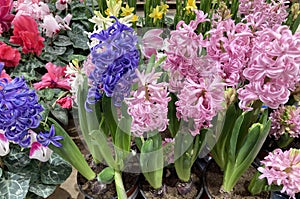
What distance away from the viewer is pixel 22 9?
1.32 metres

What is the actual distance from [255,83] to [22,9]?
3.43 feet

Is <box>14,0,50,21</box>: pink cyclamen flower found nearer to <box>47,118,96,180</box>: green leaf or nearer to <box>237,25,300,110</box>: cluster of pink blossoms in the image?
<box>47,118,96,180</box>: green leaf

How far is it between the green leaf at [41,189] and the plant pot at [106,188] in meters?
0.09

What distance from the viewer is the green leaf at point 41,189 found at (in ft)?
2.98

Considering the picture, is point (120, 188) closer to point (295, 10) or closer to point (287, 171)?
point (287, 171)

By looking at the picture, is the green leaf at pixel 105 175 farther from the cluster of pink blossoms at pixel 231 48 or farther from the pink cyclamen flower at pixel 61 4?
the pink cyclamen flower at pixel 61 4

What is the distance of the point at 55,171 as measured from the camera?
37.2 inches

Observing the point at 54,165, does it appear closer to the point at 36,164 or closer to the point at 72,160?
the point at 36,164

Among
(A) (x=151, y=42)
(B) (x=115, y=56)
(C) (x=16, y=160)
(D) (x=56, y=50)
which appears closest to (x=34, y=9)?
(D) (x=56, y=50)

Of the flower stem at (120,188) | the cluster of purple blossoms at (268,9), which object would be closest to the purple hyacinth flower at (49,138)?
the flower stem at (120,188)

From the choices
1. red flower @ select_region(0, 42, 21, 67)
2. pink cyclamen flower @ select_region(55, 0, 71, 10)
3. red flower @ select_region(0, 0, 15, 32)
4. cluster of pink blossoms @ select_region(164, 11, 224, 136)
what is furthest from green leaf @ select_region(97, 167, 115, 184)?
pink cyclamen flower @ select_region(55, 0, 71, 10)

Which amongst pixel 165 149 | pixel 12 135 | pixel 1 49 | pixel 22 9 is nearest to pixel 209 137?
pixel 165 149

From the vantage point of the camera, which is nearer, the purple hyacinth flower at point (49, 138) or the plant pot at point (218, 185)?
the purple hyacinth flower at point (49, 138)

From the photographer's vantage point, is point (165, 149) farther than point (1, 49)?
No
